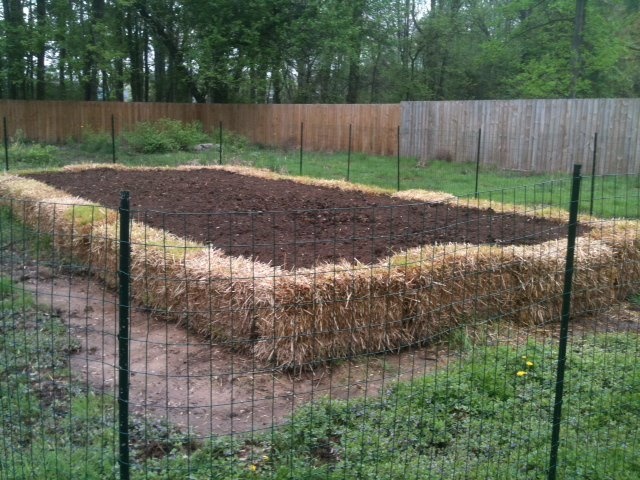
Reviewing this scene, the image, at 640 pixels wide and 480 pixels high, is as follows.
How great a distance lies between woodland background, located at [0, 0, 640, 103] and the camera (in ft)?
88.5

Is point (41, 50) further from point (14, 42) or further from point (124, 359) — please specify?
point (124, 359)

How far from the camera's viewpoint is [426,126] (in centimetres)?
2147

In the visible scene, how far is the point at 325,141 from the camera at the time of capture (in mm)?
24484

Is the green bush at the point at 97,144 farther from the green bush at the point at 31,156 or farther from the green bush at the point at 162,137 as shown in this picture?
the green bush at the point at 31,156

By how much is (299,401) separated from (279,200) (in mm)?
6099

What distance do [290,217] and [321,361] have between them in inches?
175

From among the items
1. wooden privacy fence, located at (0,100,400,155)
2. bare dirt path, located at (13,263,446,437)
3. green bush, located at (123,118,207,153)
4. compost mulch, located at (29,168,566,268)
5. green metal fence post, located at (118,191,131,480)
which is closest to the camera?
green metal fence post, located at (118,191,131,480)

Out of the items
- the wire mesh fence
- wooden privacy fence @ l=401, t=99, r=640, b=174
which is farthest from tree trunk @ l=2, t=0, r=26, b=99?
the wire mesh fence

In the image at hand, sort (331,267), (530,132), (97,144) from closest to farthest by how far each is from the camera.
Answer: (331,267) → (530,132) → (97,144)

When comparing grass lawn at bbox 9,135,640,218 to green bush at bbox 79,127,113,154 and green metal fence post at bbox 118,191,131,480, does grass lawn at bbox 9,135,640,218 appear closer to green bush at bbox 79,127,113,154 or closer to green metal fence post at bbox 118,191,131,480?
green bush at bbox 79,127,113,154

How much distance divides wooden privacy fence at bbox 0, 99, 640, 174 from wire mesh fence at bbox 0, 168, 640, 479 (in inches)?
251

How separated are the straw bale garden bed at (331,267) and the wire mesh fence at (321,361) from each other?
27 millimetres

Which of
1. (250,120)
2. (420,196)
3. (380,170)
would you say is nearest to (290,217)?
(420,196)

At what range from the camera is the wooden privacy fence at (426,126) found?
1741cm
